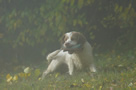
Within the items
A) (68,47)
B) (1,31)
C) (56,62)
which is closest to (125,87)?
(68,47)

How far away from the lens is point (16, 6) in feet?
29.6

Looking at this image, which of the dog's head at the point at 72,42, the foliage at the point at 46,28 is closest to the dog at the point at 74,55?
the dog's head at the point at 72,42

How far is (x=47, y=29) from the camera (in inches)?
341

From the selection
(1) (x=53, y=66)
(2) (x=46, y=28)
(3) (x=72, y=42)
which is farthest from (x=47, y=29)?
(3) (x=72, y=42)

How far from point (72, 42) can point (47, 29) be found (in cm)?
313

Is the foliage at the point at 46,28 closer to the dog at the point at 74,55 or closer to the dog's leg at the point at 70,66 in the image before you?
the dog at the point at 74,55

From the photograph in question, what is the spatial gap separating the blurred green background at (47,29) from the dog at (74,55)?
193cm

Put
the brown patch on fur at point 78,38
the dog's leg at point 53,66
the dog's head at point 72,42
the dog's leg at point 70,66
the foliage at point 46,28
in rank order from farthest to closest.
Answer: the foliage at point 46,28, the dog's leg at point 53,66, the dog's leg at point 70,66, the brown patch on fur at point 78,38, the dog's head at point 72,42

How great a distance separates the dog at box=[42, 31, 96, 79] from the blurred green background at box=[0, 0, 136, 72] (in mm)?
1926

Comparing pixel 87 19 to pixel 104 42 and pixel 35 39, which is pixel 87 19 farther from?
pixel 35 39

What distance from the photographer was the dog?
5.73 m

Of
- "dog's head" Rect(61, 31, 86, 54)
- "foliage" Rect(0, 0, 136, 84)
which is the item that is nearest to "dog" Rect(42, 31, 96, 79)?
"dog's head" Rect(61, 31, 86, 54)

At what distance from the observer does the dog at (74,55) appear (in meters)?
5.73

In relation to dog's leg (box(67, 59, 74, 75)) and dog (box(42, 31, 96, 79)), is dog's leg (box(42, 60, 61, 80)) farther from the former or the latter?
dog's leg (box(67, 59, 74, 75))
